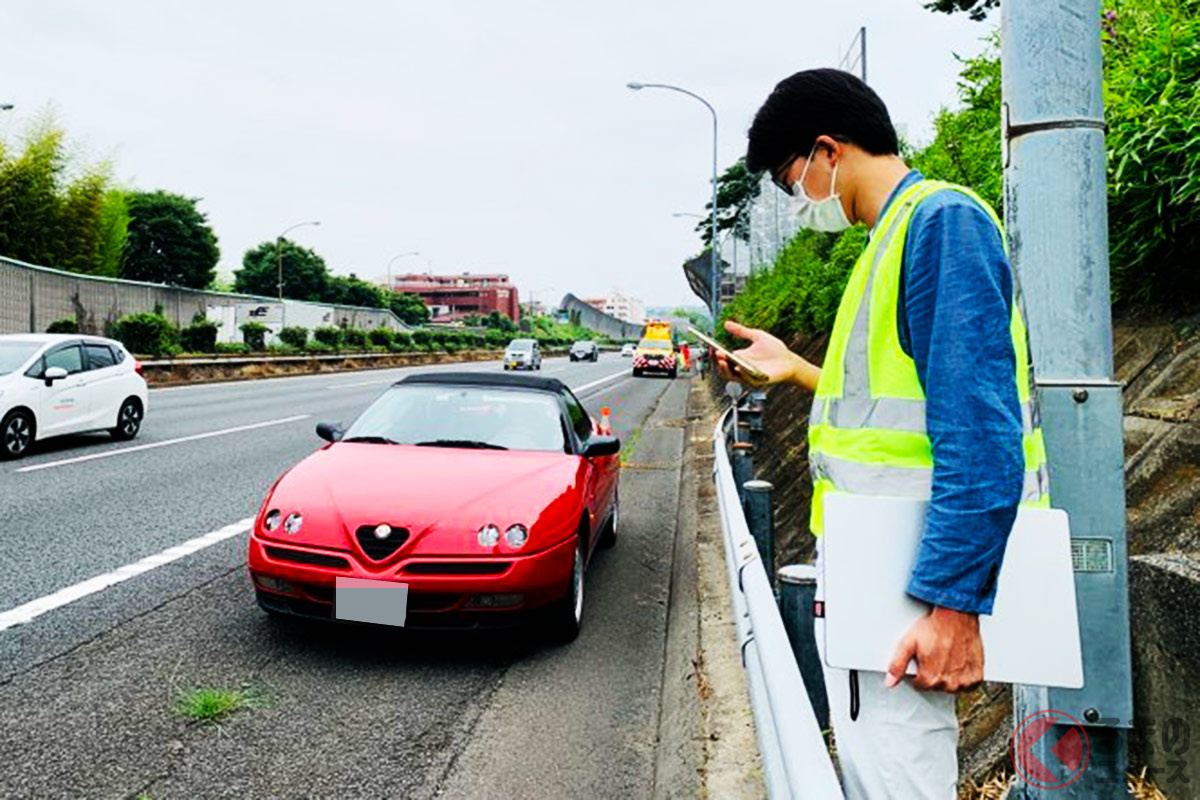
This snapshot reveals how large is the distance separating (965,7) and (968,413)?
17510 millimetres

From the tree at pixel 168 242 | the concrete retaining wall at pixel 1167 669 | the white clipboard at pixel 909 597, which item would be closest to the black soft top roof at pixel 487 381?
the concrete retaining wall at pixel 1167 669

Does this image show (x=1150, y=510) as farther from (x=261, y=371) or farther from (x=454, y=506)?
(x=261, y=371)

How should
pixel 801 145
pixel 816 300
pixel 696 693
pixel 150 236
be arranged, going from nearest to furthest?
pixel 801 145, pixel 696 693, pixel 816 300, pixel 150 236

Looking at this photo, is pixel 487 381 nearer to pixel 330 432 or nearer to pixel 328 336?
pixel 330 432

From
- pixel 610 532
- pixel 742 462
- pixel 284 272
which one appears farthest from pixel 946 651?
pixel 284 272

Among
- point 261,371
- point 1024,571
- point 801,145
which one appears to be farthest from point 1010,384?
point 261,371

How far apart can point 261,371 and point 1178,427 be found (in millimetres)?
31426

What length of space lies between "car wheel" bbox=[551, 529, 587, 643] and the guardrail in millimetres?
1599

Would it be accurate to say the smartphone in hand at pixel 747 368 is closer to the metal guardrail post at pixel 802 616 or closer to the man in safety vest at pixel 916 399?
the man in safety vest at pixel 916 399

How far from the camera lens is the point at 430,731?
11.9ft

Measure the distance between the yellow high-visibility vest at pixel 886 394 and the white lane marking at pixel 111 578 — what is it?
15.1 ft

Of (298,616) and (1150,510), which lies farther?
(298,616)

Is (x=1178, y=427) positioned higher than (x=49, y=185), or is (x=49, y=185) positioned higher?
(x=49, y=185)

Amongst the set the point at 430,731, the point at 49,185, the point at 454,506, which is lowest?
the point at 430,731
